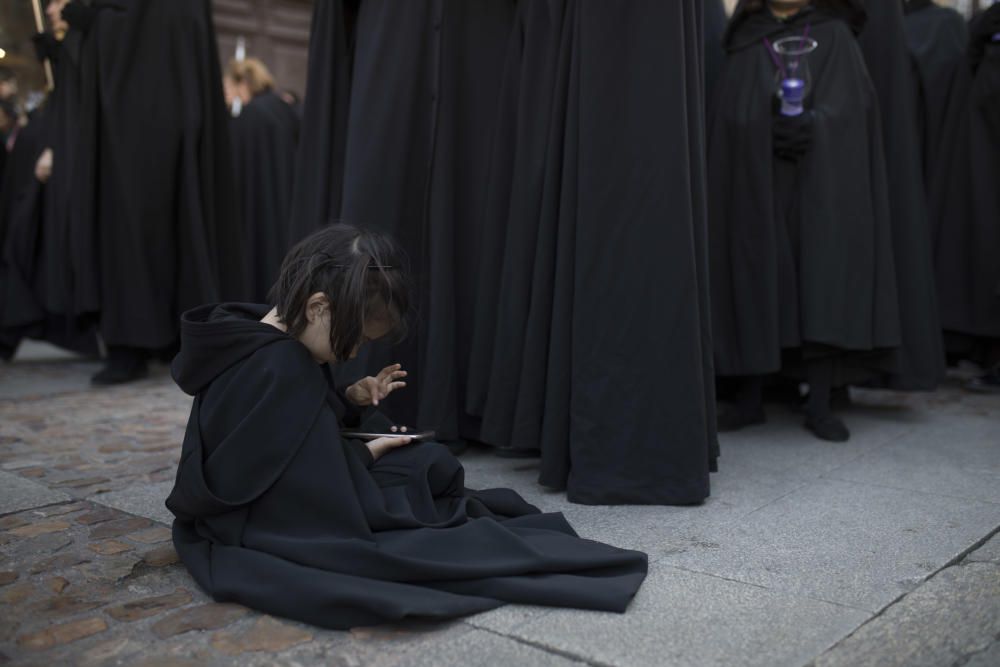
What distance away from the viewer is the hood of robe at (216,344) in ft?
7.79

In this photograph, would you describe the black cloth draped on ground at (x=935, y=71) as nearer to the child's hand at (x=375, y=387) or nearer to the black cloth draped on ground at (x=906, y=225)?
the black cloth draped on ground at (x=906, y=225)

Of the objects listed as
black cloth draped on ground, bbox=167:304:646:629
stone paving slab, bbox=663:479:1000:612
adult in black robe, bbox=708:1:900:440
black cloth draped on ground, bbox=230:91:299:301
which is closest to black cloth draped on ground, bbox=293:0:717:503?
stone paving slab, bbox=663:479:1000:612

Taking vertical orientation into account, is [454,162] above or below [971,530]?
above

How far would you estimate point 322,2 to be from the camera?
3.94 m

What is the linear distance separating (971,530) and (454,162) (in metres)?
2.14

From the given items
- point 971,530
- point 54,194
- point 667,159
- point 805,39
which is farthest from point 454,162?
point 54,194

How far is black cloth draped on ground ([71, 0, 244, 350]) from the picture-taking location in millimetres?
5438

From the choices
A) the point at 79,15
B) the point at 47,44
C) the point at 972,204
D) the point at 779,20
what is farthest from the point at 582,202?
the point at 47,44

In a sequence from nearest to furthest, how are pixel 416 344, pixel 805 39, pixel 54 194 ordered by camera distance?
pixel 416 344 → pixel 805 39 → pixel 54 194

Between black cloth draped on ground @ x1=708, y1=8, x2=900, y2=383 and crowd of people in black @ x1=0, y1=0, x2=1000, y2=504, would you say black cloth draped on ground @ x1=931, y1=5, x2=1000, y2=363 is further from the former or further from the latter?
black cloth draped on ground @ x1=708, y1=8, x2=900, y2=383

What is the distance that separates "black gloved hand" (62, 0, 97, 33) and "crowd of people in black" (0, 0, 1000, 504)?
0.03 feet

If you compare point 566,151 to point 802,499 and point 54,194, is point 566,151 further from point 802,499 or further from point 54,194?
point 54,194

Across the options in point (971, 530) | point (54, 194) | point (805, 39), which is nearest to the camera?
point (971, 530)

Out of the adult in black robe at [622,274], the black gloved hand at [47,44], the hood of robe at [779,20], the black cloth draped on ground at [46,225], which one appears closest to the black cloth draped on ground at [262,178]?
the black cloth draped on ground at [46,225]
